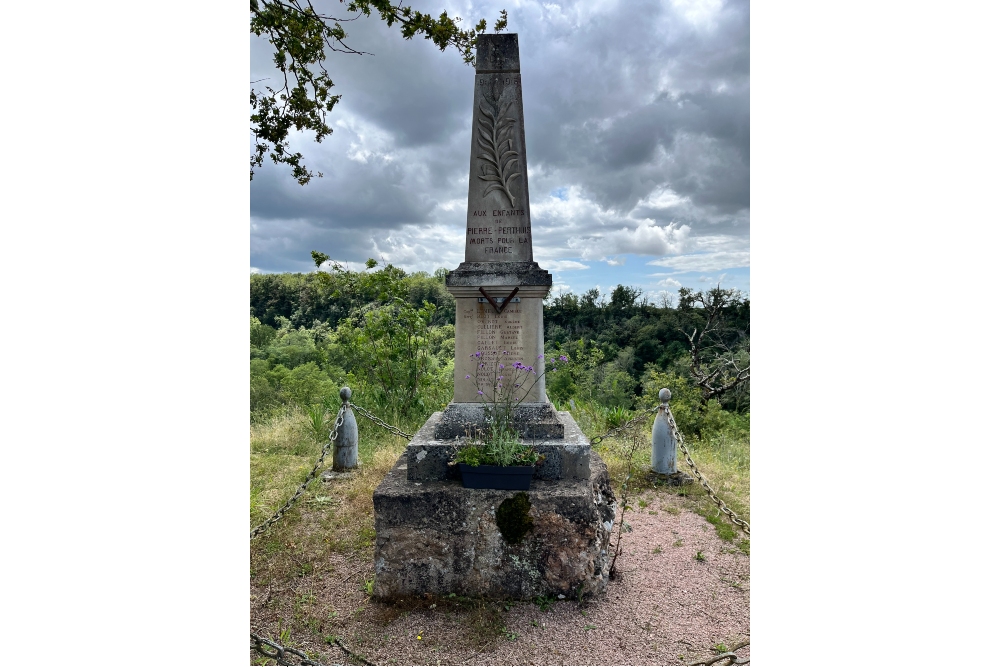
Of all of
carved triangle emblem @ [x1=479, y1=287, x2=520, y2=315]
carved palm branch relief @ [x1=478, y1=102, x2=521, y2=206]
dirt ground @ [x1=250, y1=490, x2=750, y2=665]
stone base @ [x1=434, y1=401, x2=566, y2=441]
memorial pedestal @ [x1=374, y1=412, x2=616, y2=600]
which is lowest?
dirt ground @ [x1=250, y1=490, x2=750, y2=665]

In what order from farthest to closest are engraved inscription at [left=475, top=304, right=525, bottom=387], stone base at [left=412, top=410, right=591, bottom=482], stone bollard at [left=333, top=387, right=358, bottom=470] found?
stone bollard at [left=333, top=387, right=358, bottom=470]
engraved inscription at [left=475, top=304, right=525, bottom=387]
stone base at [left=412, top=410, right=591, bottom=482]

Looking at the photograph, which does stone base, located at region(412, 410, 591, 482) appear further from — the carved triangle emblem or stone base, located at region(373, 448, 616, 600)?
the carved triangle emblem

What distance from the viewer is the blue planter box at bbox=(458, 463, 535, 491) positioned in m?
3.51

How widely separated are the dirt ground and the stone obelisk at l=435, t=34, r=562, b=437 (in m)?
1.19

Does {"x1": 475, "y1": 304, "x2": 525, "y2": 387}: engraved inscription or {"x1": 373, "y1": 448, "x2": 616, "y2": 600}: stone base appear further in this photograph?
{"x1": 475, "y1": 304, "x2": 525, "y2": 387}: engraved inscription

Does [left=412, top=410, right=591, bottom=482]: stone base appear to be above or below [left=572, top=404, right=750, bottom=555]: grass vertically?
above

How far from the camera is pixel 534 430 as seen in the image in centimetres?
397

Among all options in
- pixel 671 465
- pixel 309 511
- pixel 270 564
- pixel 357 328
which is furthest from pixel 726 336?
pixel 270 564

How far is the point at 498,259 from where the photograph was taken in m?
4.08

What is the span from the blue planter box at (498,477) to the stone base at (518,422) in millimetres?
457

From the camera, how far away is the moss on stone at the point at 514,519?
11.5 ft

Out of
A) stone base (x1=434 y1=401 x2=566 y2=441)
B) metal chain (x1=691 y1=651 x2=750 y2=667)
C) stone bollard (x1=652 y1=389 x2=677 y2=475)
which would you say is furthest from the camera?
stone bollard (x1=652 y1=389 x2=677 y2=475)

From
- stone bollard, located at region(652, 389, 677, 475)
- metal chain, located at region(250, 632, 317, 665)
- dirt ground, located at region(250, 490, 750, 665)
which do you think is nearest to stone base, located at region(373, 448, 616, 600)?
dirt ground, located at region(250, 490, 750, 665)

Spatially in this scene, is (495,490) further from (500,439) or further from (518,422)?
(518,422)
